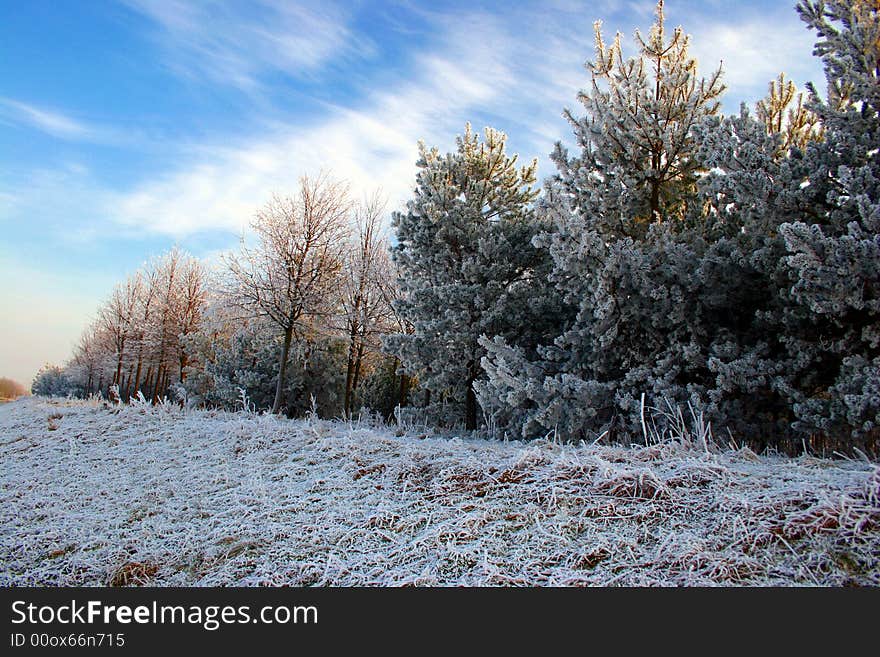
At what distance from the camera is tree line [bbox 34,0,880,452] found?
6727 mm

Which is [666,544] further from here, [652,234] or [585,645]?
[652,234]

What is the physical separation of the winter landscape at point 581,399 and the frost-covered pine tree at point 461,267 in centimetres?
6

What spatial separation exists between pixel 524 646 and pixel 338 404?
50.1ft

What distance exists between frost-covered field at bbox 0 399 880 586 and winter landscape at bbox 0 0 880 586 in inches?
0.8

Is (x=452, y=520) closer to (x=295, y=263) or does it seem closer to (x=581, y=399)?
(x=581, y=399)

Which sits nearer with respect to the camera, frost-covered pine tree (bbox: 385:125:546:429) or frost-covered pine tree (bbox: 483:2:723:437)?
frost-covered pine tree (bbox: 483:2:723:437)

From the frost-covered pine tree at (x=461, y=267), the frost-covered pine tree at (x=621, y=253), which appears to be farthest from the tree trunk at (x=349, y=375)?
the frost-covered pine tree at (x=621, y=253)

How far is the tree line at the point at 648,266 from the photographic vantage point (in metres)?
6.73

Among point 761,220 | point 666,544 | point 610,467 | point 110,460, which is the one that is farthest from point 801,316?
point 110,460

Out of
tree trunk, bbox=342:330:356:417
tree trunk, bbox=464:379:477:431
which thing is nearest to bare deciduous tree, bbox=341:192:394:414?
tree trunk, bbox=342:330:356:417

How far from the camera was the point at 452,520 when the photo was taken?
352 cm

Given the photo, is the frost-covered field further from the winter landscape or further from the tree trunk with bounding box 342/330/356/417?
the tree trunk with bounding box 342/330/356/417

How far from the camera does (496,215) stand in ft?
43.1

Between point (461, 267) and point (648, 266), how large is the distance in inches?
202
